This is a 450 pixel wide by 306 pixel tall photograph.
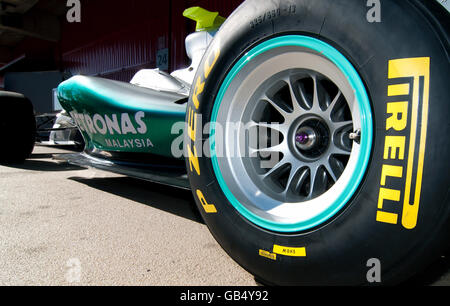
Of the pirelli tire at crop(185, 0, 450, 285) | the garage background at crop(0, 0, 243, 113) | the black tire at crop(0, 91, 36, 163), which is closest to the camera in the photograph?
the pirelli tire at crop(185, 0, 450, 285)

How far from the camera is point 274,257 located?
77 centimetres

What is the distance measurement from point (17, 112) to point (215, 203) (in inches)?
120

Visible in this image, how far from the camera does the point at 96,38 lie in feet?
29.8

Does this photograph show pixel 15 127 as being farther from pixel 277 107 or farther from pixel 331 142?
pixel 331 142

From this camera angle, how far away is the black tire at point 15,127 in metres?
3.00

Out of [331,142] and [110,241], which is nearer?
[331,142]

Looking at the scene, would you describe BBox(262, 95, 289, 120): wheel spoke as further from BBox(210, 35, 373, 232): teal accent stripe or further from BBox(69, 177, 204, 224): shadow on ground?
BBox(69, 177, 204, 224): shadow on ground

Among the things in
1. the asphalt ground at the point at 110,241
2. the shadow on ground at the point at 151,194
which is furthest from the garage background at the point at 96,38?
the asphalt ground at the point at 110,241

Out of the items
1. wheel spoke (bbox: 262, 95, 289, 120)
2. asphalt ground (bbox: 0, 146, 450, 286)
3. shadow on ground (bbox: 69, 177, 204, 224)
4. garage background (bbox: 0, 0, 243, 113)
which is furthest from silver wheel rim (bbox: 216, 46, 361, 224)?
garage background (bbox: 0, 0, 243, 113)

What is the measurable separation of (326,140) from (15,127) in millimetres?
3244

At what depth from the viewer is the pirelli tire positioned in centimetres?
61

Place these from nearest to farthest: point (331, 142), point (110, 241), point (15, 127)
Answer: point (331, 142) → point (110, 241) → point (15, 127)

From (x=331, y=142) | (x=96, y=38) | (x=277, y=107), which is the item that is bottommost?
(x=331, y=142)

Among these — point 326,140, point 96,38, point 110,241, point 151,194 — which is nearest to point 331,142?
point 326,140
